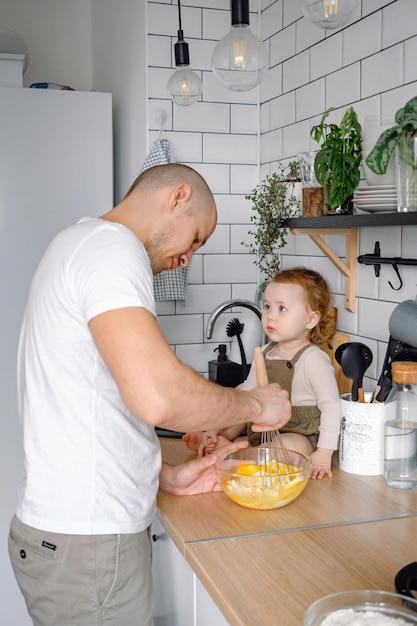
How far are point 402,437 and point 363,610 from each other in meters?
0.69

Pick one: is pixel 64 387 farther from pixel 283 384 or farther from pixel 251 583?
pixel 283 384

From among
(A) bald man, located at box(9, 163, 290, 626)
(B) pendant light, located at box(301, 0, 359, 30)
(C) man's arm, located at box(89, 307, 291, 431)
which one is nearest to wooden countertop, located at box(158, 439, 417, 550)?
(A) bald man, located at box(9, 163, 290, 626)

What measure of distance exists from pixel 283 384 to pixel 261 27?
1354 millimetres

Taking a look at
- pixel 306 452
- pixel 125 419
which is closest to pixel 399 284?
pixel 306 452

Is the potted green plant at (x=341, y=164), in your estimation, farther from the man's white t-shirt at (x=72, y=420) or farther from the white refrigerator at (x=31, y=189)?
the white refrigerator at (x=31, y=189)

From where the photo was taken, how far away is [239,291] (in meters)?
2.72

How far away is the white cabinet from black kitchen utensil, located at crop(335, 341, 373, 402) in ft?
1.74

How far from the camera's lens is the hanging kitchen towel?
96.5 inches

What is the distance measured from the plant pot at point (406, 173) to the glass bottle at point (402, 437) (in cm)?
34

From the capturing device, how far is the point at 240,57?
5.66 feet

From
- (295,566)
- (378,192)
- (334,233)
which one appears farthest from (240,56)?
(295,566)

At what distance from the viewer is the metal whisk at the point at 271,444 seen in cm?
160

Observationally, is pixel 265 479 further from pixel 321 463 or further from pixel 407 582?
pixel 407 582

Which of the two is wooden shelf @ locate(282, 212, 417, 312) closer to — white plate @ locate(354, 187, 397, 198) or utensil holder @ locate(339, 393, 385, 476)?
white plate @ locate(354, 187, 397, 198)
